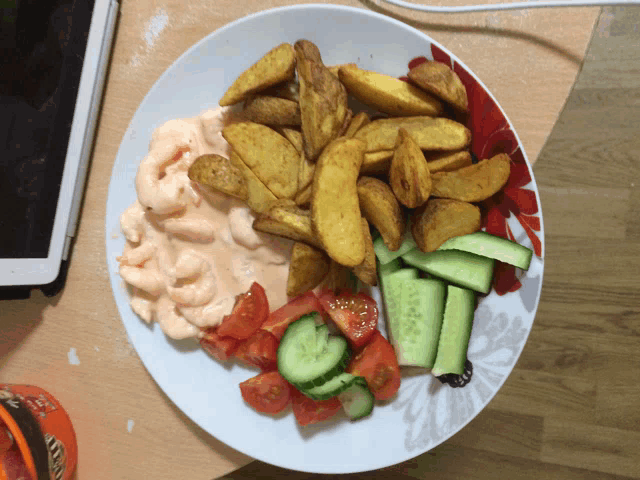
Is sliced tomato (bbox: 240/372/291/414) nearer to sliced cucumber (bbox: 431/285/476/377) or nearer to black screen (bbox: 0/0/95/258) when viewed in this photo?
sliced cucumber (bbox: 431/285/476/377)

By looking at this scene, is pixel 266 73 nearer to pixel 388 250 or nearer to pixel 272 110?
pixel 272 110

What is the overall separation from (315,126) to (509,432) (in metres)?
1.42

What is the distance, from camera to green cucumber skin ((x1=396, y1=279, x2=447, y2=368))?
1.03 m

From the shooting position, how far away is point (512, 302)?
3.31 feet

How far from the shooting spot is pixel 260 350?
1.09m

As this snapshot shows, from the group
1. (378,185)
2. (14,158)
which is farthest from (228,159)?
(14,158)

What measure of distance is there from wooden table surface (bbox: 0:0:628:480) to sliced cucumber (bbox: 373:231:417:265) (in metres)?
0.33

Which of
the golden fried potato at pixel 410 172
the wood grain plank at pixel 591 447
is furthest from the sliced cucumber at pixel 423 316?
the wood grain plank at pixel 591 447

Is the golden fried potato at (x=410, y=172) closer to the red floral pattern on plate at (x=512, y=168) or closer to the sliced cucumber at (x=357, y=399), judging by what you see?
the red floral pattern on plate at (x=512, y=168)

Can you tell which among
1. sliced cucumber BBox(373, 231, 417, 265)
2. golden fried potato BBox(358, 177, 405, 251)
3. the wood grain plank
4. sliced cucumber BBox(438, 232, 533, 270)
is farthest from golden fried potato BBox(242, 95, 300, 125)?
the wood grain plank

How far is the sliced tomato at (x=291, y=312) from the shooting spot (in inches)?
42.1

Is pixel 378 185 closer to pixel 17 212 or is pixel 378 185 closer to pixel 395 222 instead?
pixel 395 222

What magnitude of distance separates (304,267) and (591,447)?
1397 mm

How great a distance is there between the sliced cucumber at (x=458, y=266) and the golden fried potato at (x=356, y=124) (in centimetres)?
29
